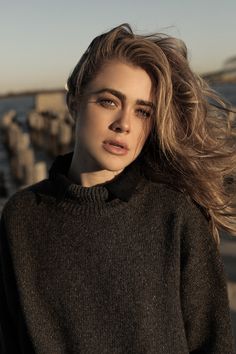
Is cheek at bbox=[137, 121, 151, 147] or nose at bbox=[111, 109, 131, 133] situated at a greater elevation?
nose at bbox=[111, 109, 131, 133]

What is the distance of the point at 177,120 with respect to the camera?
1.83 m

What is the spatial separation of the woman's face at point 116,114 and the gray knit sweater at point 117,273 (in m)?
0.12

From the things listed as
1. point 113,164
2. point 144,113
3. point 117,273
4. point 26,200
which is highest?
point 144,113

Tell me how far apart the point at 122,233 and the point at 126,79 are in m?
0.52

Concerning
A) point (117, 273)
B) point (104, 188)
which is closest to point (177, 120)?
point (104, 188)

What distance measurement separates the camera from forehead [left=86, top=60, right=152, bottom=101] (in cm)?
168

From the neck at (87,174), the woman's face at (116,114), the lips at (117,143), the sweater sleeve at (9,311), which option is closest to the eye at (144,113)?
the woman's face at (116,114)

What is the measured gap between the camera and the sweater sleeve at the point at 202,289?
1.69 m

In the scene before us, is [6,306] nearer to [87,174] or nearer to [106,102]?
[87,174]

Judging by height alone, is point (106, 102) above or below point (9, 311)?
above

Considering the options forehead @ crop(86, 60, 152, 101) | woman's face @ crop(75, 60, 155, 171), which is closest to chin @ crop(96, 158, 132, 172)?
woman's face @ crop(75, 60, 155, 171)

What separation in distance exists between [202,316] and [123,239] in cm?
38

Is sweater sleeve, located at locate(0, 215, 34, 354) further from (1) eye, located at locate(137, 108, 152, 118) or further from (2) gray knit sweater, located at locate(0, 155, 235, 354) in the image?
(1) eye, located at locate(137, 108, 152, 118)

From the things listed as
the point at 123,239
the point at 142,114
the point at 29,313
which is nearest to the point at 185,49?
the point at 142,114
